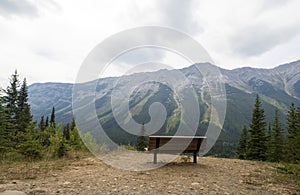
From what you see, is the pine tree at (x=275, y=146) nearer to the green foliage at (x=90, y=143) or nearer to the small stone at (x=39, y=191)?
the green foliage at (x=90, y=143)

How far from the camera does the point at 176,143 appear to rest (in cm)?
745

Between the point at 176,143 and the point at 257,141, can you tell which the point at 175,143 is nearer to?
the point at 176,143

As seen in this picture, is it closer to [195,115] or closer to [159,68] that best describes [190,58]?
[159,68]

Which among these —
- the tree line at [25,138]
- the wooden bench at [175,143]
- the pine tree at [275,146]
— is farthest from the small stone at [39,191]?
the pine tree at [275,146]

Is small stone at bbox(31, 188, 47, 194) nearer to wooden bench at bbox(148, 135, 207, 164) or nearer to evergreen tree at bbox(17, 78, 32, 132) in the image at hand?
wooden bench at bbox(148, 135, 207, 164)

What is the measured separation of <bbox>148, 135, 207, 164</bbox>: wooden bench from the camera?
7285 millimetres

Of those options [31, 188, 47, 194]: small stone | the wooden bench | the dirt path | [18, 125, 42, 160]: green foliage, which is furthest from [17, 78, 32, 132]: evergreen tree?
[31, 188, 47, 194]: small stone

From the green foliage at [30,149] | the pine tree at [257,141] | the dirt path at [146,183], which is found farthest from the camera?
the pine tree at [257,141]

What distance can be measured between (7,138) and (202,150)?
12.8 m

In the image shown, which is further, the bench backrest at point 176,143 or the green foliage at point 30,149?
the green foliage at point 30,149

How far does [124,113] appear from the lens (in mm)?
7973

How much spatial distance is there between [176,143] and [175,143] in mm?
44

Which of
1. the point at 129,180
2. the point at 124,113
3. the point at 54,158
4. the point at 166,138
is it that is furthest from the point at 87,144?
the point at 129,180

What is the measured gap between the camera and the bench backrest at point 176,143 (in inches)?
287
